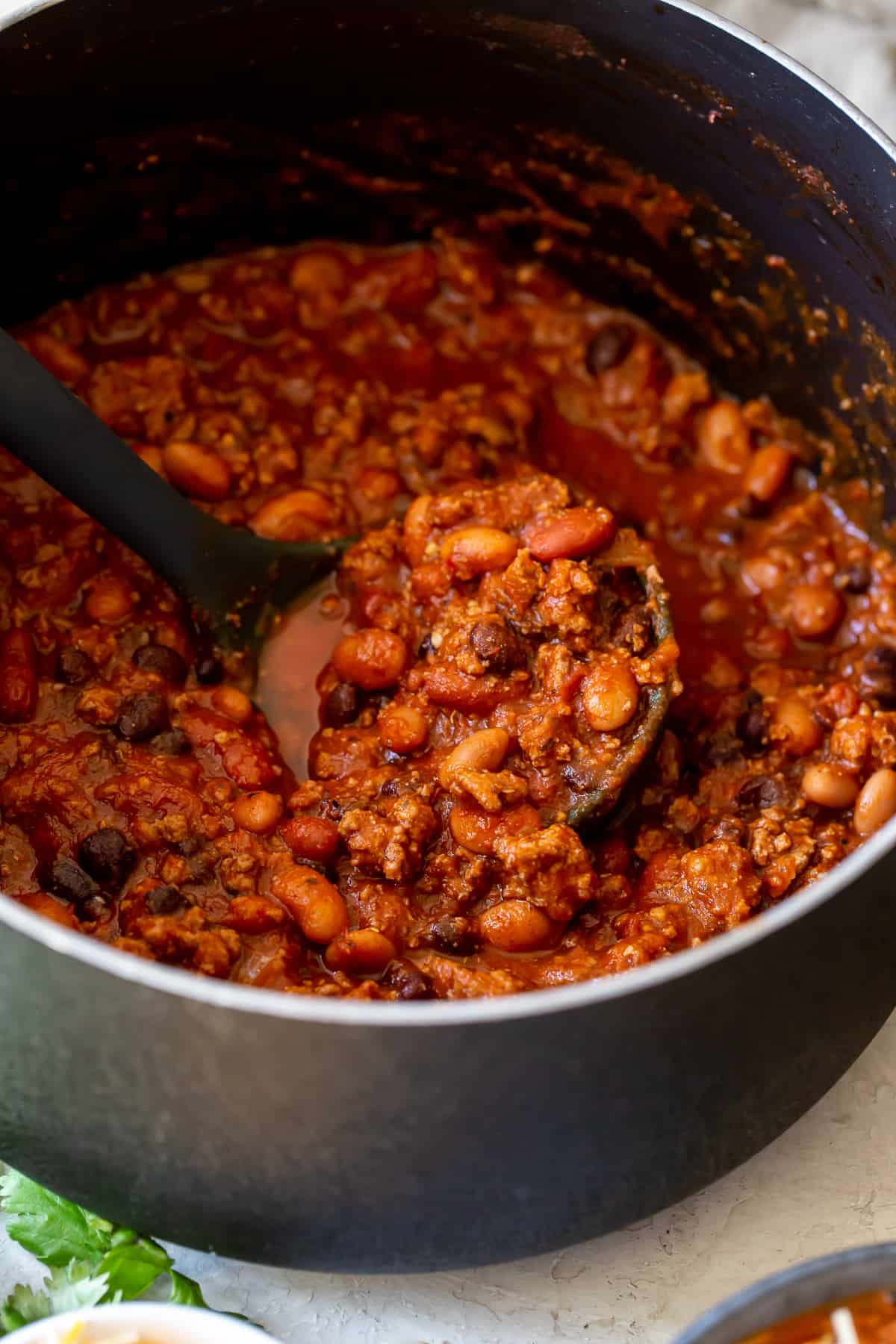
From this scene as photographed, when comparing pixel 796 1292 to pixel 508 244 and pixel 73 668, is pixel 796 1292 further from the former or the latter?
pixel 508 244

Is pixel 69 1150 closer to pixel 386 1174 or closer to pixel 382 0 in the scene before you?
pixel 386 1174

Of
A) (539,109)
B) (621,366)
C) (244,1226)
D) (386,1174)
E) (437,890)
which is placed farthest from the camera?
(621,366)

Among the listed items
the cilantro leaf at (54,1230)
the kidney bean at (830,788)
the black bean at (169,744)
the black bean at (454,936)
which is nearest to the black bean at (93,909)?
the black bean at (169,744)

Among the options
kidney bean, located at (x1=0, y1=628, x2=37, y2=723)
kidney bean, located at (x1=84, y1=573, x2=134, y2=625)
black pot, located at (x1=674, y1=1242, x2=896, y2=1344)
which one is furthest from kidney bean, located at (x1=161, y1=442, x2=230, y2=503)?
black pot, located at (x1=674, y1=1242, x2=896, y2=1344)

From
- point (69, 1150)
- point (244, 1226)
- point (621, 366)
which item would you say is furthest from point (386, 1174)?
point (621, 366)

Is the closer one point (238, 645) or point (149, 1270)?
point (149, 1270)

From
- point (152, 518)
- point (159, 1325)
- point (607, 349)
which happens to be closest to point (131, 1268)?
point (159, 1325)

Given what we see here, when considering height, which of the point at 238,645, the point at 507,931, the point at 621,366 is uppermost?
the point at 621,366
